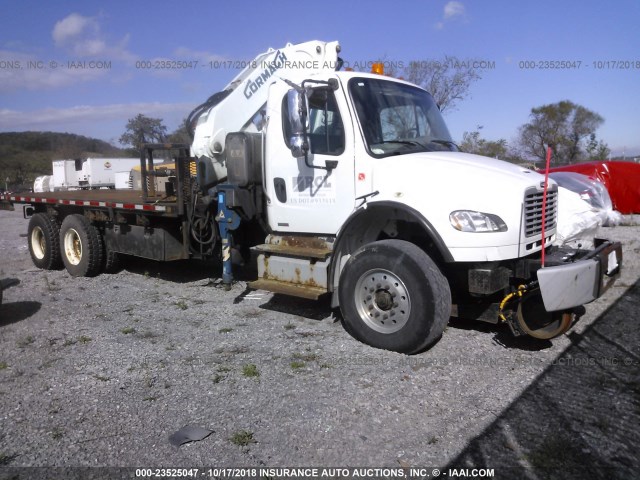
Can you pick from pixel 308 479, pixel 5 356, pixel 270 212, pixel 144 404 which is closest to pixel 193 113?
pixel 270 212

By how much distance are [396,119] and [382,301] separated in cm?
190

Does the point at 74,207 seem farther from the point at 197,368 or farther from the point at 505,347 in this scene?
the point at 505,347

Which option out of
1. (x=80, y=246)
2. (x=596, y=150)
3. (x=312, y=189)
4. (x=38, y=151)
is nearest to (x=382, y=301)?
(x=312, y=189)

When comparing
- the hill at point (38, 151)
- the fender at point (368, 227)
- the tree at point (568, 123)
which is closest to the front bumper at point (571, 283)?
the fender at point (368, 227)

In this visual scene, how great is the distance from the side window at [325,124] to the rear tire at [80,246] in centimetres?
469

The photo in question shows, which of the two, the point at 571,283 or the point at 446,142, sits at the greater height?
the point at 446,142

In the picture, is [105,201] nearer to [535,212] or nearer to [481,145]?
[535,212]

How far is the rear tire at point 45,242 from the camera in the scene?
29.7 feet

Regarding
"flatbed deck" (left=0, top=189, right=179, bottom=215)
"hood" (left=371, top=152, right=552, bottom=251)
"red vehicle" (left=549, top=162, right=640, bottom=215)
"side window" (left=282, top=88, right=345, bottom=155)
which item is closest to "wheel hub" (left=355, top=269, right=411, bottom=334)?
"hood" (left=371, top=152, right=552, bottom=251)

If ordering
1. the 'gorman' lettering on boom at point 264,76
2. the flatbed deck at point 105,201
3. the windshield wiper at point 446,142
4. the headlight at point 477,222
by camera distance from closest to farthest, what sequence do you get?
1. the headlight at point 477,222
2. the windshield wiper at point 446,142
3. the 'gorman' lettering on boom at point 264,76
4. the flatbed deck at point 105,201

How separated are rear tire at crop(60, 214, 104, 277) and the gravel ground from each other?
1871 millimetres

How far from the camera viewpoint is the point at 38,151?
74.9 m

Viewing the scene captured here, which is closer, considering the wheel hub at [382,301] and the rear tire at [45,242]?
the wheel hub at [382,301]

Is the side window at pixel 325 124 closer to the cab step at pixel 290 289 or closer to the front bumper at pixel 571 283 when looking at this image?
the cab step at pixel 290 289
